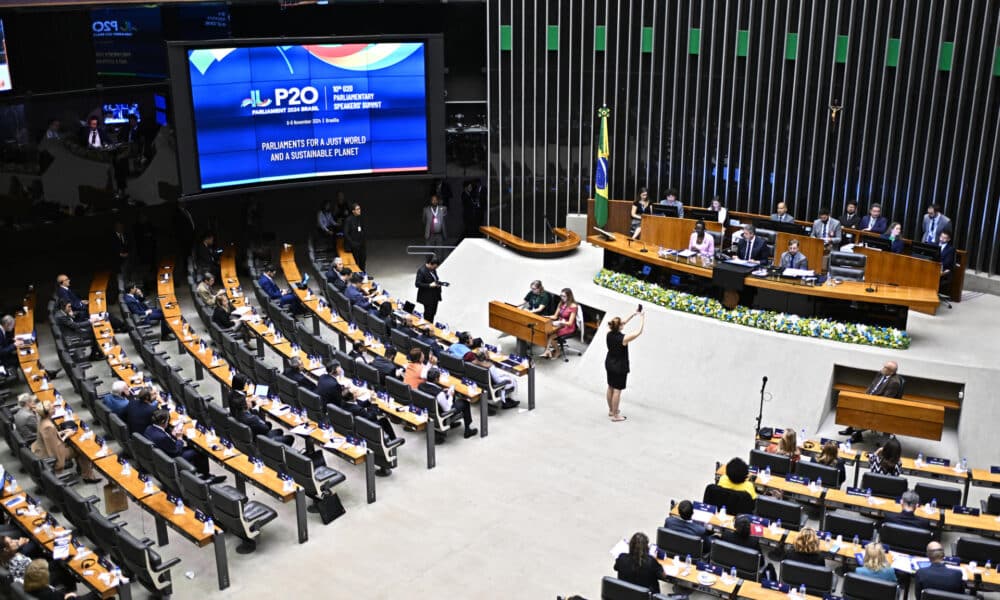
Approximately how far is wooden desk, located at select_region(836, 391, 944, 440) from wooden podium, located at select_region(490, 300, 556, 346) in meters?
4.71

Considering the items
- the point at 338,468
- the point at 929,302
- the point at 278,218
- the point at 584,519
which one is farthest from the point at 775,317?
the point at 278,218

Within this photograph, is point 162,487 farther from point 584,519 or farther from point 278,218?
point 278,218

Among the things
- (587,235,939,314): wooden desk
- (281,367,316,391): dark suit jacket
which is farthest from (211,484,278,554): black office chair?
(587,235,939,314): wooden desk

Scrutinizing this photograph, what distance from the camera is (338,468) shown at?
12.4 meters

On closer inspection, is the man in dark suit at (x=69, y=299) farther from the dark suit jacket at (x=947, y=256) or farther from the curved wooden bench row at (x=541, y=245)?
the dark suit jacket at (x=947, y=256)

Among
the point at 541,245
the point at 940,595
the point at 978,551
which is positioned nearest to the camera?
the point at 940,595

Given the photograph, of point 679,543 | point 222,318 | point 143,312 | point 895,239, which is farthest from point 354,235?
point 679,543

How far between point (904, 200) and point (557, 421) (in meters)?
8.36

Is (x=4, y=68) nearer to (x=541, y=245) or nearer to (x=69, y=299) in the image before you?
(x=69, y=299)

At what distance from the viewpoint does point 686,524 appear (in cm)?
933

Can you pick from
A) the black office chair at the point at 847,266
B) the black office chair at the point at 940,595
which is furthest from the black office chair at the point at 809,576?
the black office chair at the point at 847,266

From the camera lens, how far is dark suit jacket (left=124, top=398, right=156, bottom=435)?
450 inches

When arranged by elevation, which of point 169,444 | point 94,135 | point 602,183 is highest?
point 94,135

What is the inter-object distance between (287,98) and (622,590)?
1338 cm
